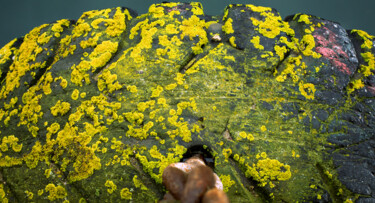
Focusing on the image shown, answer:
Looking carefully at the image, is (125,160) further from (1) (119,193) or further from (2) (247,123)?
(2) (247,123)

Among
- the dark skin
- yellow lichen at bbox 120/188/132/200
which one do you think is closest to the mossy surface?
yellow lichen at bbox 120/188/132/200

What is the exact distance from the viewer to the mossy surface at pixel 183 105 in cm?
350

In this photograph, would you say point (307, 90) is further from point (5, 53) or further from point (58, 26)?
point (5, 53)

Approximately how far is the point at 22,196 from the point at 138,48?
11.1ft

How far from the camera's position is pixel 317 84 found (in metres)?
4.14

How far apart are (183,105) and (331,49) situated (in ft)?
11.2

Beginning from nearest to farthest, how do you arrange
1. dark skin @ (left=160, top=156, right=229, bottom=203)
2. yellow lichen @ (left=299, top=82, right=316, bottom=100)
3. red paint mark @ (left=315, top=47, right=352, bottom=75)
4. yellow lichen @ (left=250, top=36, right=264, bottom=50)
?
dark skin @ (left=160, top=156, right=229, bottom=203) < yellow lichen @ (left=299, top=82, right=316, bottom=100) < red paint mark @ (left=315, top=47, right=352, bottom=75) < yellow lichen @ (left=250, top=36, right=264, bottom=50)

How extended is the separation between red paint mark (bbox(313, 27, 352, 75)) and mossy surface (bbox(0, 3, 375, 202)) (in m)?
0.03

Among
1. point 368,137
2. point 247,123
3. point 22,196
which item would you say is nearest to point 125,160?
point 22,196

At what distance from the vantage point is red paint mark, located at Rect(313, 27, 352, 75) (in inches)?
172

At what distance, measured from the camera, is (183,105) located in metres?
4.01

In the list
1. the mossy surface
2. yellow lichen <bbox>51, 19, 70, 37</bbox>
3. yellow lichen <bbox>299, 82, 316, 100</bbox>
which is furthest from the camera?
yellow lichen <bbox>51, 19, 70, 37</bbox>

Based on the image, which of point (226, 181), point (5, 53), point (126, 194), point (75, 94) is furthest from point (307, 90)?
point (5, 53)

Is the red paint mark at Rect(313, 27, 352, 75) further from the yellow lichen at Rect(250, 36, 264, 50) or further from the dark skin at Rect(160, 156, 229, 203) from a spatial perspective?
the dark skin at Rect(160, 156, 229, 203)
